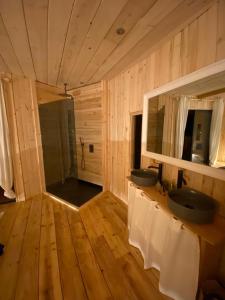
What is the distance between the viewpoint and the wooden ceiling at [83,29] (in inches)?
41.9

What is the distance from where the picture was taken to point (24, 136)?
2.71 meters

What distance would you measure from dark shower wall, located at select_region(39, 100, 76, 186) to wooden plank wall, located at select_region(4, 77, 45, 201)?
270 mm

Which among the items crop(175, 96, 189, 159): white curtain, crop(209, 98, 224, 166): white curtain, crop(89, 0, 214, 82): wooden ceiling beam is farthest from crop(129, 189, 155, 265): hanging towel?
crop(89, 0, 214, 82): wooden ceiling beam

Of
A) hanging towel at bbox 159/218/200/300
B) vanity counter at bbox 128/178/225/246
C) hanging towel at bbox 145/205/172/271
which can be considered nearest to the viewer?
vanity counter at bbox 128/178/225/246

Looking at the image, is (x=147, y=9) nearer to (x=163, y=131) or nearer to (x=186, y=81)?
(x=186, y=81)

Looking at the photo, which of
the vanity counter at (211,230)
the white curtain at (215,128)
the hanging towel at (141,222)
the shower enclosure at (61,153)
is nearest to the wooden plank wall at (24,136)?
the shower enclosure at (61,153)

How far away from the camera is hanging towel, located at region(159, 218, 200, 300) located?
99 centimetres

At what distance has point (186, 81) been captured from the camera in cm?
125

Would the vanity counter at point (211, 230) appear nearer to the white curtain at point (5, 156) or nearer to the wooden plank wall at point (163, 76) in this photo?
the wooden plank wall at point (163, 76)

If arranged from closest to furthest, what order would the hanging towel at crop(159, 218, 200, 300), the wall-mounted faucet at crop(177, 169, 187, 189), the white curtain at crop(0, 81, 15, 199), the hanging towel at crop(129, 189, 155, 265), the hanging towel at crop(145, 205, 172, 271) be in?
1. the hanging towel at crop(159, 218, 200, 300)
2. the hanging towel at crop(145, 205, 172, 271)
3. the wall-mounted faucet at crop(177, 169, 187, 189)
4. the hanging towel at crop(129, 189, 155, 265)
5. the white curtain at crop(0, 81, 15, 199)

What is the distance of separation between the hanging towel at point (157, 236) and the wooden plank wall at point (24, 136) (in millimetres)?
2481

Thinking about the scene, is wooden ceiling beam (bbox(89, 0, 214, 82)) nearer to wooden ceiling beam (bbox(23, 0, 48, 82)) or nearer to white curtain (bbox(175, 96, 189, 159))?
white curtain (bbox(175, 96, 189, 159))

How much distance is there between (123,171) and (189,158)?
1475 millimetres

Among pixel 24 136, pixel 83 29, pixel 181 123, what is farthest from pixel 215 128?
pixel 24 136
